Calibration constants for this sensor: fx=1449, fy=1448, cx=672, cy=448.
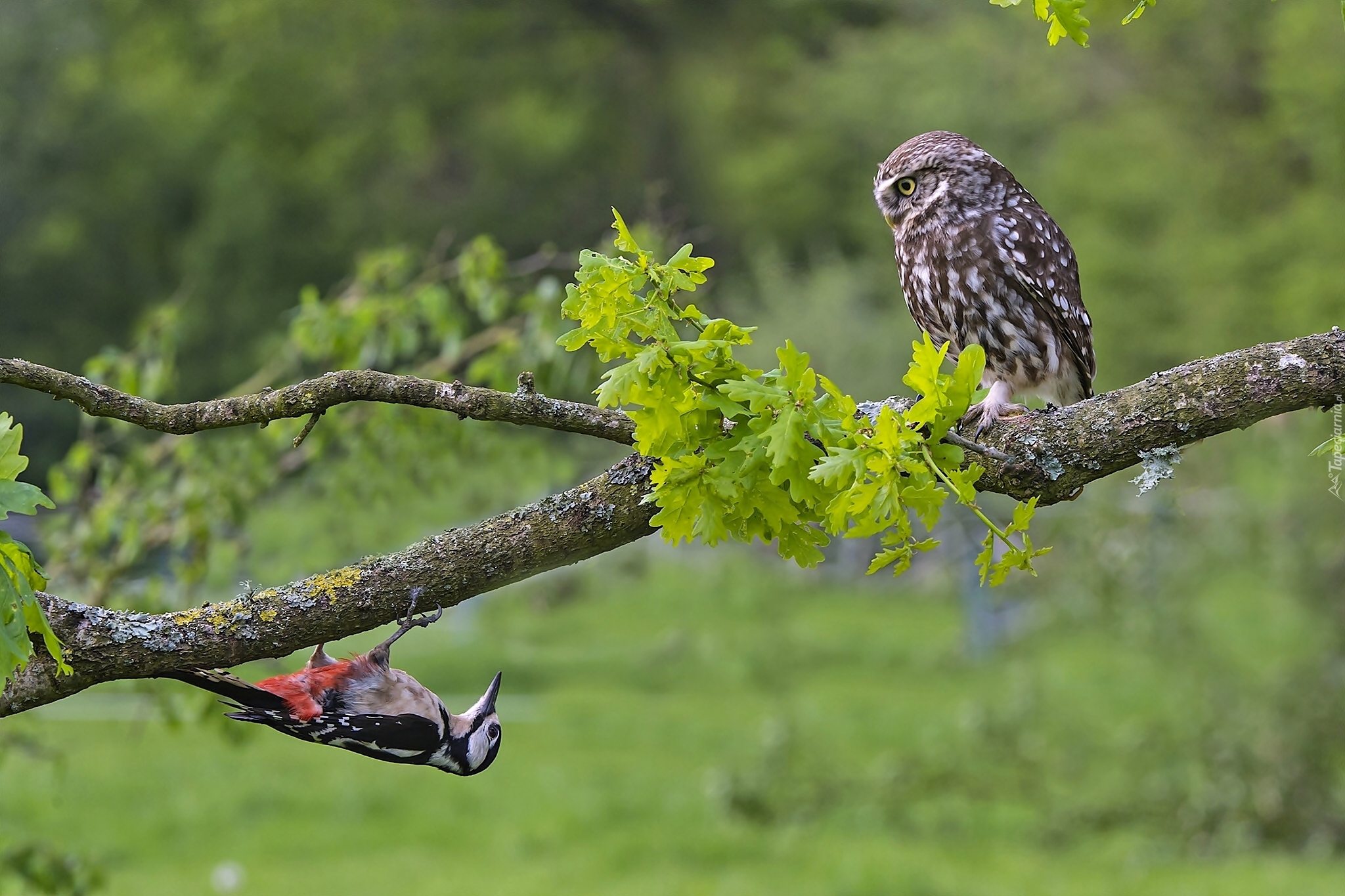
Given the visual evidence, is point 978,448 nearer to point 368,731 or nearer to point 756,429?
point 756,429

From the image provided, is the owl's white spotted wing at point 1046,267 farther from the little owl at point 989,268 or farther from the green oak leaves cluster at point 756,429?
the green oak leaves cluster at point 756,429

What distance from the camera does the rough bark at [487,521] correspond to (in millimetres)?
1979

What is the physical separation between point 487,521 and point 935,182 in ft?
5.36

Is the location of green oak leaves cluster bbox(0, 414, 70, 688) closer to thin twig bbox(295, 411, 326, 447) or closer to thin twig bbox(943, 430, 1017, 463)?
thin twig bbox(295, 411, 326, 447)

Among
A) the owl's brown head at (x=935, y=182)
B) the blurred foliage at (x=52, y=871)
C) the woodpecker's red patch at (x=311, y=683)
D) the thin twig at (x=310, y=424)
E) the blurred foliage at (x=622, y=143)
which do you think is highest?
the blurred foliage at (x=622, y=143)

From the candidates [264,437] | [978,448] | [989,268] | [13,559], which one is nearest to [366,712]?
[13,559]

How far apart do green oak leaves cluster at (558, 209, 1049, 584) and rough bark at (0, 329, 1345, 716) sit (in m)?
0.18

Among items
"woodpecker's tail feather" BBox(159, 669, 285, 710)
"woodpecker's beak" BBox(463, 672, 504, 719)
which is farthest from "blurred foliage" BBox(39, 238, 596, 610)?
"woodpecker's tail feather" BBox(159, 669, 285, 710)

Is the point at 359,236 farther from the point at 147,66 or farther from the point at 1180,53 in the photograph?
the point at 1180,53

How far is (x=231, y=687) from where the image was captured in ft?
7.32

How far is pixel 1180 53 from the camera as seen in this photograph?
52.1 ft

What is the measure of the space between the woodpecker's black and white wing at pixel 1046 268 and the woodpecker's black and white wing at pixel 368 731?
163 centimetres

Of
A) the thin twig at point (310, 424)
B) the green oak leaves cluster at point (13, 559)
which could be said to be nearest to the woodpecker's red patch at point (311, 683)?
the thin twig at point (310, 424)

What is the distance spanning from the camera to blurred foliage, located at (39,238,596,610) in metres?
4.65
